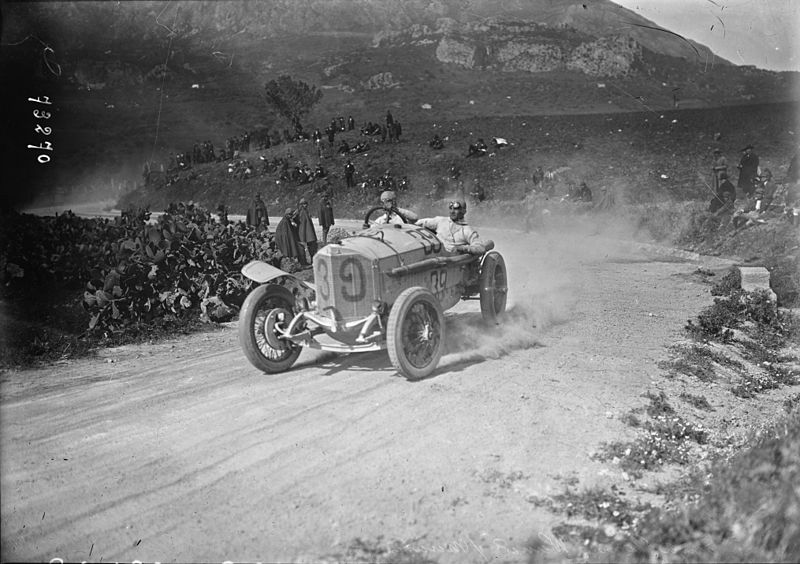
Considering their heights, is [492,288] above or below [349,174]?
below

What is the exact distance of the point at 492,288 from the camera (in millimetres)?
8914

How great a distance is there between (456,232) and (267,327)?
2.93 metres

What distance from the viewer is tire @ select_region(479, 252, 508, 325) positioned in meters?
8.91

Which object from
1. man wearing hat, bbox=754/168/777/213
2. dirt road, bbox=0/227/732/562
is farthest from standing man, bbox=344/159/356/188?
dirt road, bbox=0/227/732/562

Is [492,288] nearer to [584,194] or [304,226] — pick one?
[304,226]

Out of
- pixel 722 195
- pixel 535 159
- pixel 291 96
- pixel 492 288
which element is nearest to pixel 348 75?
pixel 291 96

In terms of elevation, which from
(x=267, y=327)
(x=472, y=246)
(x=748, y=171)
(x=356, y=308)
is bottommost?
(x=267, y=327)

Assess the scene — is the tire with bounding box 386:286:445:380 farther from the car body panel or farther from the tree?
the tree

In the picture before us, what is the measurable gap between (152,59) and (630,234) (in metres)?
39.1

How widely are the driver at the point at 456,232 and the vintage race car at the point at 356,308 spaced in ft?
2.78

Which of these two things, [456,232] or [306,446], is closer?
[306,446]

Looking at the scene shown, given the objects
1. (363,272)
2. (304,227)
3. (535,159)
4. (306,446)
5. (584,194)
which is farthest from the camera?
(535,159)

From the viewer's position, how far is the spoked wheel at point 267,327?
289 inches

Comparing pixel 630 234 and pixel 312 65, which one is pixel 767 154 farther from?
pixel 312 65
